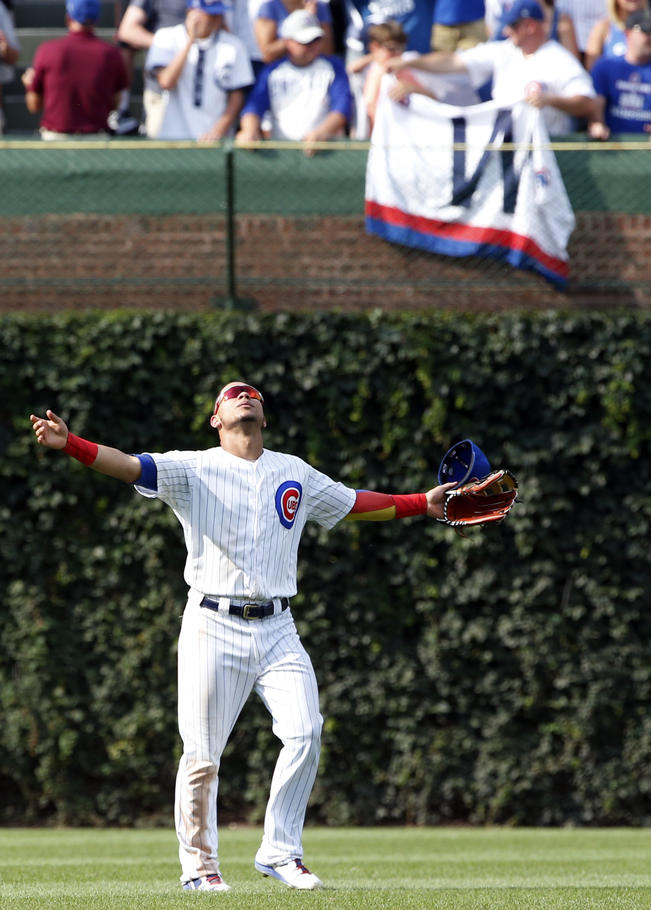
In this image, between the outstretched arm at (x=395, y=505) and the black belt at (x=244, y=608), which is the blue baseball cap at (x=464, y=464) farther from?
the black belt at (x=244, y=608)

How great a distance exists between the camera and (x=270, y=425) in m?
10.3

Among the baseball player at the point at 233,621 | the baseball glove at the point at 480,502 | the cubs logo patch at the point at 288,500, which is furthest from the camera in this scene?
the baseball glove at the point at 480,502

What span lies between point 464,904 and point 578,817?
5.30 m

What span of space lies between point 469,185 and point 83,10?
377 centimetres

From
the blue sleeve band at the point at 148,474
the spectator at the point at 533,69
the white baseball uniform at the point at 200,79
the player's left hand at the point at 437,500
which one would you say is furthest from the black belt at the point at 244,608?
the white baseball uniform at the point at 200,79

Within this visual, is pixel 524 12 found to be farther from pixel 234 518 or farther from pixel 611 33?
pixel 234 518

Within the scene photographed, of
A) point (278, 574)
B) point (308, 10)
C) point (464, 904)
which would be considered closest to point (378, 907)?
point (464, 904)

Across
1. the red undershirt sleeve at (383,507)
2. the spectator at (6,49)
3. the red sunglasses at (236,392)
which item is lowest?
the red undershirt sleeve at (383,507)

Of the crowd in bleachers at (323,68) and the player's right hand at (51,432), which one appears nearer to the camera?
the player's right hand at (51,432)

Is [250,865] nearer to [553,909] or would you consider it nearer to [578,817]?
[553,909]

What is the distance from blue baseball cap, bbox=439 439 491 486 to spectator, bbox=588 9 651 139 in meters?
5.22

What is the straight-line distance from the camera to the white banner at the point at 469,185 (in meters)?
10.4

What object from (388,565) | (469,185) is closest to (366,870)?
(388,565)

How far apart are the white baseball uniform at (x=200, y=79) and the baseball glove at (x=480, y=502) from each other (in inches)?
231
